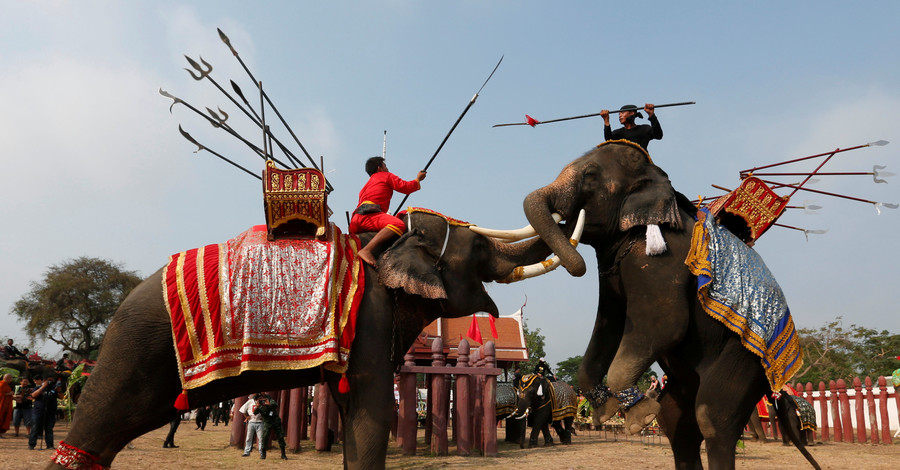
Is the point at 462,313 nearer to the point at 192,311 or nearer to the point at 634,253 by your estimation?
the point at 634,253

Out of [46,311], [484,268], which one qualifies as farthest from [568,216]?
[46,311]

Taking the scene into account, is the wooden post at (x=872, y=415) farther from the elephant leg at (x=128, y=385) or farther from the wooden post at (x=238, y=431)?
the elephant leg at (x=128, y=385)

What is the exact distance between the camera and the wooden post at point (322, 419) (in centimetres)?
1262

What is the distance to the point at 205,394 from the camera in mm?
4426

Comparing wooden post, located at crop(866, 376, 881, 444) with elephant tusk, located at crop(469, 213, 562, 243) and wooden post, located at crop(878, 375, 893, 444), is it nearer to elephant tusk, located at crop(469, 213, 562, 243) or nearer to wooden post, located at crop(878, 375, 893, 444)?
wooden post, located at crop(878, 375, 893, 444)

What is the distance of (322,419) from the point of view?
41.9 feet

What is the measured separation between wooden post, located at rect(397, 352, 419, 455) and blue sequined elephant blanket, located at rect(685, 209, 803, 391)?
822cm

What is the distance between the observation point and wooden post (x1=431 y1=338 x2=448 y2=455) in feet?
39.5

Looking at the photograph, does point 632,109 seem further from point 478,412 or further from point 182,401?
point 478,412

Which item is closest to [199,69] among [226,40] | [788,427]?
[226,40]

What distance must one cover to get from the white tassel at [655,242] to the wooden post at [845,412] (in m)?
16.2

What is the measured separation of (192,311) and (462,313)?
1976 mm

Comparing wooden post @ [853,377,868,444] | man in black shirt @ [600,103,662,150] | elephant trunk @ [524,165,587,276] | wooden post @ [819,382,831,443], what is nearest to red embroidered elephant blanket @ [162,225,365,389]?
elephant trunk @ [524,165,587,276]

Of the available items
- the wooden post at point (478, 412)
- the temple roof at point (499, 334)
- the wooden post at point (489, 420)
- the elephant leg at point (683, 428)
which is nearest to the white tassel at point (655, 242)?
the elephant leg at point (683, 428)
